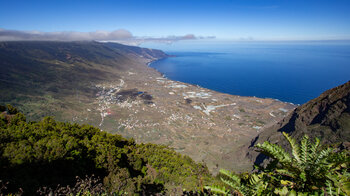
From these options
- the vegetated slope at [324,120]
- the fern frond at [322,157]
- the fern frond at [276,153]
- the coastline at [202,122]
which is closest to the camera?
the fern frond at [322,157]

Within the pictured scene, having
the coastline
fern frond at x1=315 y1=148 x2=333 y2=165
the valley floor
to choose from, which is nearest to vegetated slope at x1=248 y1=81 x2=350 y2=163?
the coastline

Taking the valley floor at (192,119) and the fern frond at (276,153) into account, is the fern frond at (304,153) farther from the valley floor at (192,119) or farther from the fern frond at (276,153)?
the valley floor at (192,119)

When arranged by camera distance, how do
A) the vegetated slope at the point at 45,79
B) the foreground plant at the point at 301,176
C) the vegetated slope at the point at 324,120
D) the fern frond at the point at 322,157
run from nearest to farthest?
the foreground plant at the point at 301,176 → the fern frond at the point at 322,157 → the vegetated slope at the point at 324,120 → the vegetated slope at the point at 45,79

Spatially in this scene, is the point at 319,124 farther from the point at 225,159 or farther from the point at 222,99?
the point at 222,99

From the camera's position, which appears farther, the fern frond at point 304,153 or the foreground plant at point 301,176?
the fern frond at point 304,153

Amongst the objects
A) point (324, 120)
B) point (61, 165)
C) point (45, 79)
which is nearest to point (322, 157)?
point (61, 165)

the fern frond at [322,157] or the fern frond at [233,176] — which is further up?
the fern frond at [322,157]

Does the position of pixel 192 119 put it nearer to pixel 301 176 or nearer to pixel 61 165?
pixel 61 165

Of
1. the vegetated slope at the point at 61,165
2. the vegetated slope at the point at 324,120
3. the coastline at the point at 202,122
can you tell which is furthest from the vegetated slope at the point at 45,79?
the vegetated slope at the point at 324,120

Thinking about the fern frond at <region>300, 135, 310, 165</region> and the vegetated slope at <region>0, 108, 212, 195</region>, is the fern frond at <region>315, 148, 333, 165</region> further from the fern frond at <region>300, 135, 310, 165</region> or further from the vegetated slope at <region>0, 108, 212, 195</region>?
the vegetated slope at <region>0, 108, 212, 195</region>
